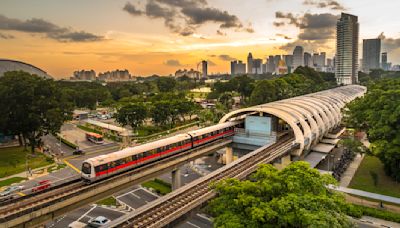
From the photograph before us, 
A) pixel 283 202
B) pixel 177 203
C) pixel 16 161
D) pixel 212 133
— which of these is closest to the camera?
pixel 283 202

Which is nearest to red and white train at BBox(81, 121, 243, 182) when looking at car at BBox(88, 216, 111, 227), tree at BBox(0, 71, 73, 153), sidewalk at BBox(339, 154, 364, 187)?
car at BBox(88, 216, 111, 227)

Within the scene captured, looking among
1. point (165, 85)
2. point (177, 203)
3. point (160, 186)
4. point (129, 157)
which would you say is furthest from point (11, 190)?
point (165, 85)

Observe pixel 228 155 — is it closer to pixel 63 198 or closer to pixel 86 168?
pixel 86 168

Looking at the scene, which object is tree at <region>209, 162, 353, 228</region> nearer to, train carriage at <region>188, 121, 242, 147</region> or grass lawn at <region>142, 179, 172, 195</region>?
grass lawn at <region>142, 179, 172, 195</region>

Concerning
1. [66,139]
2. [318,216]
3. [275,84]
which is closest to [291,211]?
[318,216]

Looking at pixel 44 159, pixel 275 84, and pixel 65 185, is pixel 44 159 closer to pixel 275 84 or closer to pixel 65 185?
pixel 65 185

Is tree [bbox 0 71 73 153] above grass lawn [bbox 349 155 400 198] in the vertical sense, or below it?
above
